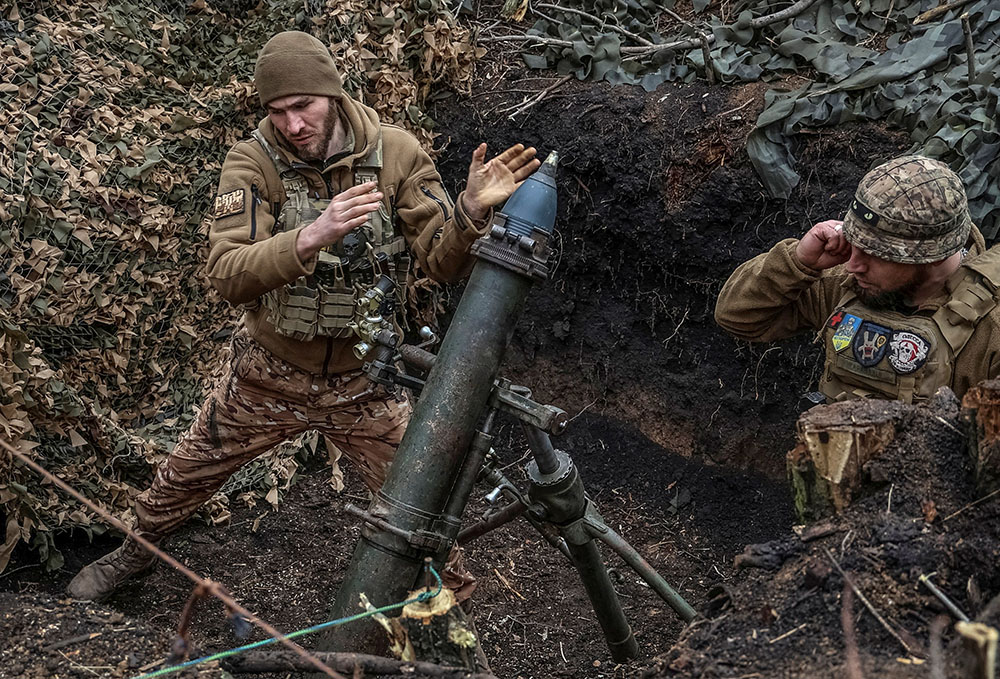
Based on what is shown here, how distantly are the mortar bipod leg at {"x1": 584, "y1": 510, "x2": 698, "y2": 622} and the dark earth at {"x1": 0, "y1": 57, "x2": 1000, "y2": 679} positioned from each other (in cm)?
48

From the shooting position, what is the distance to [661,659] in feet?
8.05

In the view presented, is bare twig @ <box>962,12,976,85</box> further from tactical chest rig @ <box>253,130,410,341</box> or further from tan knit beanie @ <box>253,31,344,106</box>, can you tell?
tan knit beanie @ <box>253,31,344,106</box>

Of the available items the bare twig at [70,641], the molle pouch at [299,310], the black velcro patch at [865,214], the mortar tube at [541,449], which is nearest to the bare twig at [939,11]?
the black velcro patch at [865,214]

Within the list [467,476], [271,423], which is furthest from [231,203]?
[467,476]

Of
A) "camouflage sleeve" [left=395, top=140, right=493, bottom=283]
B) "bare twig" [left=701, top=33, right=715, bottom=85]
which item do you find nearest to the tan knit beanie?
"camouflage sleeve" [left=395, top=140, right=493, bottom=283]

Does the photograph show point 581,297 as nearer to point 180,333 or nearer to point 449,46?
point 449,46

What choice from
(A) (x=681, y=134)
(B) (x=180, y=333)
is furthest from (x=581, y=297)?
(B) (x=180, y=333)

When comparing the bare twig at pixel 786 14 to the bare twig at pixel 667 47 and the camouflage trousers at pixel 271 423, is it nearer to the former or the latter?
the bare twig at pixel 667 47

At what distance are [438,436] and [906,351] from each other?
5.69ft

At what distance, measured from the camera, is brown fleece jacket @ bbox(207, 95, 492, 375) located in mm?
3629

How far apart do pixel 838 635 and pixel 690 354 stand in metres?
3.73

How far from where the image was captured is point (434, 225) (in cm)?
400

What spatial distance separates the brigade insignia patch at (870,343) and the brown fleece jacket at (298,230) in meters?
1.47

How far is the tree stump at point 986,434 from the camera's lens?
2434 mm
